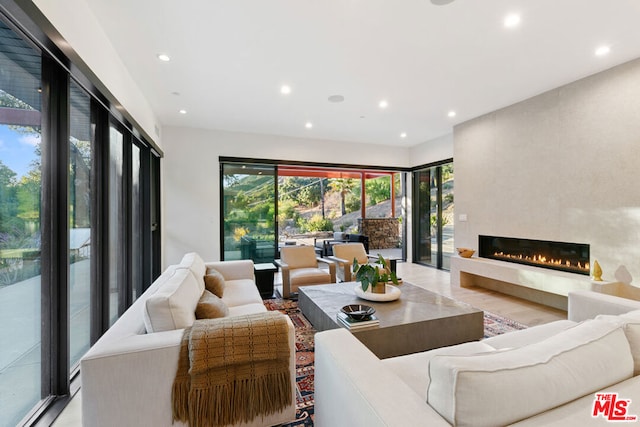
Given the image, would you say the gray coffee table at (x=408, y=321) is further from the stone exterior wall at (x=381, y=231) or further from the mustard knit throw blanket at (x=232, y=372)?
the stone exterior wall at (x=381, y=231)

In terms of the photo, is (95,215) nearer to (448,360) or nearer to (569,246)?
(448,360)

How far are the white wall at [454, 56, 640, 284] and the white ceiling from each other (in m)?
0.28

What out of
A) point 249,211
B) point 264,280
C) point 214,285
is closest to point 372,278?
point 214,285

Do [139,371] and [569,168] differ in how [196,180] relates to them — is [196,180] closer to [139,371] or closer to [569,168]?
[139,371]

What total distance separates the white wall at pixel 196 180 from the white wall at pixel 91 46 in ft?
6.17

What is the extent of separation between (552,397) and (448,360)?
347 millimetres

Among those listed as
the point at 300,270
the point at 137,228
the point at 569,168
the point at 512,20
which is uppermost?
the point at 512,20

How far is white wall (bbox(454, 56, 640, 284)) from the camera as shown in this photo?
3164mm

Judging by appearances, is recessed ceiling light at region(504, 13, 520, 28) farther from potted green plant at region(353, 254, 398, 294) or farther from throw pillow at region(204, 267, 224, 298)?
throw pillow at region(204, 267, 224, 298)

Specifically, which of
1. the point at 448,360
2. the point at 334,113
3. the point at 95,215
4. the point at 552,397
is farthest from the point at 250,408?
the point at 334,113

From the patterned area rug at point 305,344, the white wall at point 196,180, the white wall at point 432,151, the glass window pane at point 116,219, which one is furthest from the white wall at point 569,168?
the glass window pane at point 116,219

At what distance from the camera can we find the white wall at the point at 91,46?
1.74 m

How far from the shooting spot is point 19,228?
1.58 meters

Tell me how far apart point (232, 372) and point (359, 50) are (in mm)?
2952
